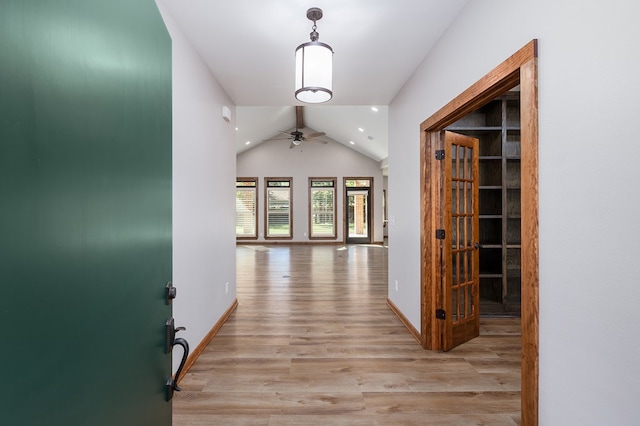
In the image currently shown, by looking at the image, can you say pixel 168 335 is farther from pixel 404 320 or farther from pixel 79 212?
pixel 404 320

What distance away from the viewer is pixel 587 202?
1162mm

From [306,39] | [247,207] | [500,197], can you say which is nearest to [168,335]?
[306,39]

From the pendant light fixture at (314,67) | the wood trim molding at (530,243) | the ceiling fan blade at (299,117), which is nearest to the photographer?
the wood trim molding at (530,243)

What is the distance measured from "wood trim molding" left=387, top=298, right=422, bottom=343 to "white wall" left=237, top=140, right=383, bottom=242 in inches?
292

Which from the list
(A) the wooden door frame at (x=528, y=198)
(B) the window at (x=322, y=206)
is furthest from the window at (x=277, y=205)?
(A) the wooden door frame at (x=528, y=198)

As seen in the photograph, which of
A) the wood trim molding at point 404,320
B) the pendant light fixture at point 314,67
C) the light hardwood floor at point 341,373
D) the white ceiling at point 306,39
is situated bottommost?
the light hardwood floor at point 341,373

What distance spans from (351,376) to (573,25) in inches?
93.8

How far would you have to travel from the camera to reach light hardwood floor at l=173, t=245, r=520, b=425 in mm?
1959

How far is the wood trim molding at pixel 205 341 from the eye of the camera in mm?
2432

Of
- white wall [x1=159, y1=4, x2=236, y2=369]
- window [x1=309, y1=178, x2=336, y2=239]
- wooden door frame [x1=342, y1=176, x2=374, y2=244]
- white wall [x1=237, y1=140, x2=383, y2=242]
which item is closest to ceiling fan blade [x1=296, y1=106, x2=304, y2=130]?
white wall [x1=237, y1=140, x2=383, y2=242]

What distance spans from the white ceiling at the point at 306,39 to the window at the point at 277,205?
757cm

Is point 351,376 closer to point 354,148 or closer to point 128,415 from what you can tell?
point 128,415

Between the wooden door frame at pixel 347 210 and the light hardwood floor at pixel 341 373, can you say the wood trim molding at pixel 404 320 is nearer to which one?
the light hardwood floor at pixel 341 373

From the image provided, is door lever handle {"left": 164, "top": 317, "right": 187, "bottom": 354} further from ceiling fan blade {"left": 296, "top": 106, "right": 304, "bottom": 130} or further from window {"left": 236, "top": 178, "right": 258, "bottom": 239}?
window {"left": 236, "top": 178, "right": 258, "bottom": 239}
